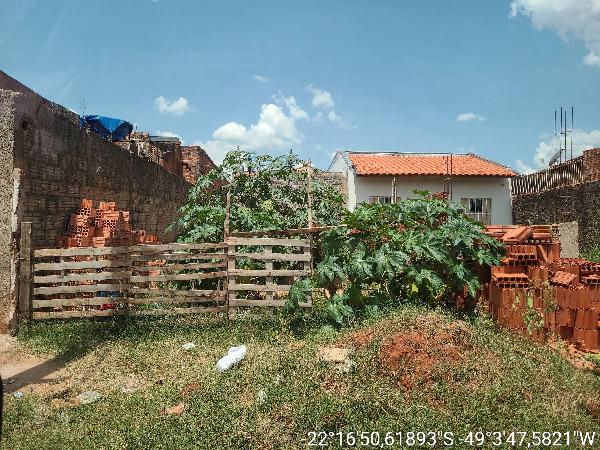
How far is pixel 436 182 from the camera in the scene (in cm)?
2014

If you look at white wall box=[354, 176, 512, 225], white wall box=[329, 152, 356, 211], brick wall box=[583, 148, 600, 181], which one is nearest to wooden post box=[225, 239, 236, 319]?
white wall box=[329, 152, 356, 211]

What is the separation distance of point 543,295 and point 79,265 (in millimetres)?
6961

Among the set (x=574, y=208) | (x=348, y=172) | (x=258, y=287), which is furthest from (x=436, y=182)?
(x=258, y=287)

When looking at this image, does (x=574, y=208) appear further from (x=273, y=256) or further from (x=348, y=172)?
(x=273, y=256)

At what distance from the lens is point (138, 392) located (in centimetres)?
484

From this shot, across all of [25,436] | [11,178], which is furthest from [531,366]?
[11,178]

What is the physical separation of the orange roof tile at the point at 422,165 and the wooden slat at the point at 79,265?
13119mm

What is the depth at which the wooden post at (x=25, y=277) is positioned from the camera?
7.11 meters

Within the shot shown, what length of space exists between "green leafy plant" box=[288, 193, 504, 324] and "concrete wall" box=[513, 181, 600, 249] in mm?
8826

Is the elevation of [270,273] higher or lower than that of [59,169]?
lower

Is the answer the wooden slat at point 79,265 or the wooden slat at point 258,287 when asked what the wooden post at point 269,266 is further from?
the wooden slat at point 79,265

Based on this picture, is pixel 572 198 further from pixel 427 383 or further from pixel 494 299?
pixel 427 383

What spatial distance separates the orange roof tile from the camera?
64.5 feet

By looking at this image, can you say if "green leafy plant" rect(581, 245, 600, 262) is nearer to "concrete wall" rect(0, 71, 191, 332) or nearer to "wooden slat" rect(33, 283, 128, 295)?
"wooden slat" rect(33, 283, 128, 295)
